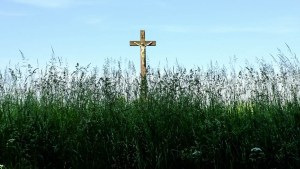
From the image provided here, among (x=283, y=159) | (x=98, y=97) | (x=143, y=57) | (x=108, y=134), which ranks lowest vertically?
(x=283, y=159)

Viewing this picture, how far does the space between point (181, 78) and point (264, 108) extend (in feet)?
4.31

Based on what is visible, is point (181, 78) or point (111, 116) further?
point (181, 78)

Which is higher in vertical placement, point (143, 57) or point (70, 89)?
point (143, 57)

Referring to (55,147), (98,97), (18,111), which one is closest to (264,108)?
(98,97)

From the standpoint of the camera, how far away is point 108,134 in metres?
5.97

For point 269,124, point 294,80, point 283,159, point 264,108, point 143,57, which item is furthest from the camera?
point 143,57

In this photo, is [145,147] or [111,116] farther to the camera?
[111,116]

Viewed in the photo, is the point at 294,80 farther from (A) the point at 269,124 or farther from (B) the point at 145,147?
(B) the point at 145,147

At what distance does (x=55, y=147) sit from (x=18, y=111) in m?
1.00

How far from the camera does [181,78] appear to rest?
23.2 feet

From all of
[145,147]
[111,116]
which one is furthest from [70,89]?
[145,147]

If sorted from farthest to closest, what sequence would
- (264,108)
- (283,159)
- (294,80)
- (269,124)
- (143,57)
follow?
(143,57)
(294,80)
(264,108)
(269,124)
(283,159)

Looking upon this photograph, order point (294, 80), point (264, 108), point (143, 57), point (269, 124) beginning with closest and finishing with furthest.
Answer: point (269, 124)
point (264, 108)
point (294, 80)
point (143, 57)

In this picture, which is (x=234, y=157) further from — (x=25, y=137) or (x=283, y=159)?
(x=25, y=137)
